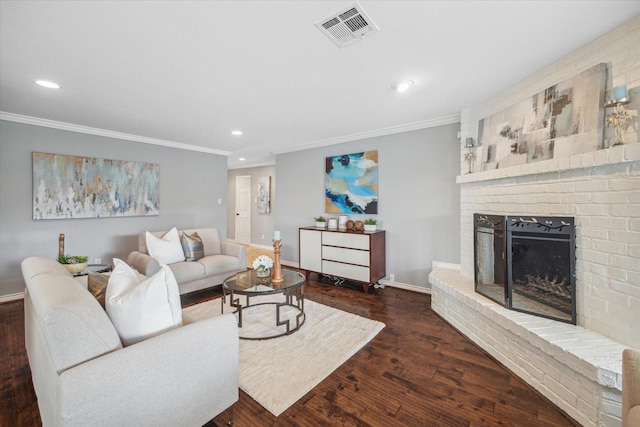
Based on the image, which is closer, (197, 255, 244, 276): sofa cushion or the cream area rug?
the cream area rug

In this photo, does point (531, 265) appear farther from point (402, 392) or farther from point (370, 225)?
point (370, 225)

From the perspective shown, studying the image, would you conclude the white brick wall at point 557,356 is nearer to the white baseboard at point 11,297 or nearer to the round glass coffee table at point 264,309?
the round glass coffee table at point 264,309

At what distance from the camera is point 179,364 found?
128cm

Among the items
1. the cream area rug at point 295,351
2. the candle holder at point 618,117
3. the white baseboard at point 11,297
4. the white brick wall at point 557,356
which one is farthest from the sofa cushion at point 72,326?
the white baseboard at point 11,297

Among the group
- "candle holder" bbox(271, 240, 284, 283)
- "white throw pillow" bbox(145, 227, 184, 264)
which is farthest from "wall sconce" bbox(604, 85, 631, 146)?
"white throw pillow" bbox(145, 227, 184, 264)

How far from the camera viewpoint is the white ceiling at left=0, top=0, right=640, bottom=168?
5.19 ft

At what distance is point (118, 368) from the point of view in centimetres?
111

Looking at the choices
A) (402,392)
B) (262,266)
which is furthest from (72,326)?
(402,392)

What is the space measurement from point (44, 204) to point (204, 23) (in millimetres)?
3735

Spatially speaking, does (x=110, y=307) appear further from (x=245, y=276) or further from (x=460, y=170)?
(x=460, y=170)

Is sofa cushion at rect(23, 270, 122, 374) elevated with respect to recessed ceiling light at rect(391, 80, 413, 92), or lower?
lower

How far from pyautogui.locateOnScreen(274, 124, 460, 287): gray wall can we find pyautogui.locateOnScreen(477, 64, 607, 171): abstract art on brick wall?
2.45 feet

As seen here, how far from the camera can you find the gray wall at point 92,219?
3412 mm

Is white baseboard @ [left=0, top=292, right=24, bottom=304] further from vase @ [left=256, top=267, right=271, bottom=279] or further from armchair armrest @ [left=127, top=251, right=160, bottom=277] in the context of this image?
vase @ [left=256, top=267, right=271, bottom=279]
